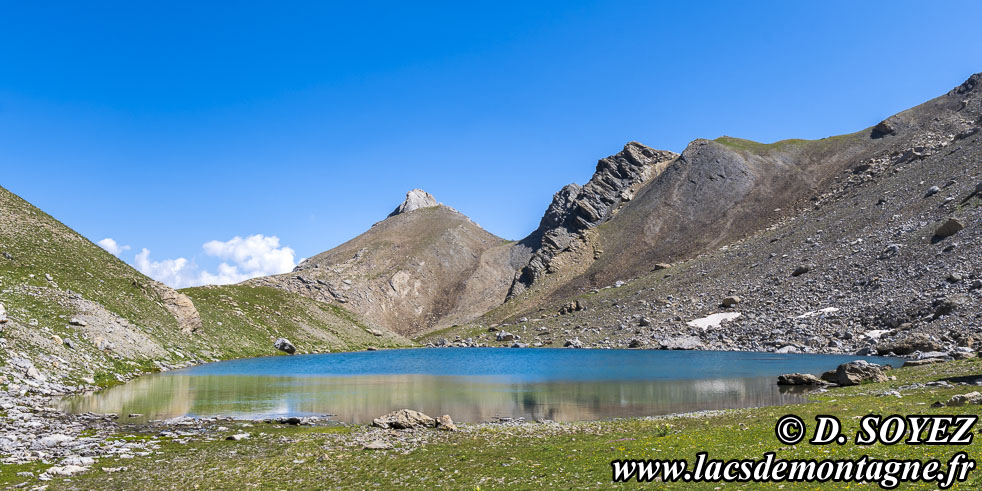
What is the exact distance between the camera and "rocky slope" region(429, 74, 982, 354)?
8830cm

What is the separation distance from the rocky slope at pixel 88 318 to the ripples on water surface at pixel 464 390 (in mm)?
Result: 4207

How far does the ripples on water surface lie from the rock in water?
26665mm

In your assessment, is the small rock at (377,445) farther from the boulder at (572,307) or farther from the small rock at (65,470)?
the boulder at (572,307)

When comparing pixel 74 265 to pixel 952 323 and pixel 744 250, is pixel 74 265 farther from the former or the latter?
pixel 744 250

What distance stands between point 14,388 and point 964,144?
611 feet

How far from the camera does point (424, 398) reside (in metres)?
46.1

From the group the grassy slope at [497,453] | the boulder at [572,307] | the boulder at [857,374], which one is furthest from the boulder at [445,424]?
the boulder at [572,307]

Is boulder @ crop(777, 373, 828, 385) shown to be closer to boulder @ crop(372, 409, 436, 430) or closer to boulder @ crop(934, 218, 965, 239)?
boulder @ crop(372, 409, 436, 430)

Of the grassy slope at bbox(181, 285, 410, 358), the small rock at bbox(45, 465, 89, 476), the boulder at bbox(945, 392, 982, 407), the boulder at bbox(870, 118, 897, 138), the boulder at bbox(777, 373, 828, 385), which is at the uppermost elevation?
the boulder at bbox(870, 118, 897, 138)

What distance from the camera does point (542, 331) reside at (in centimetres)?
14238

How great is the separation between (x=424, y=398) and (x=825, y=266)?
10353 centimetres

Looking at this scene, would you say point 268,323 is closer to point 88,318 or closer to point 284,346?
point 284,346

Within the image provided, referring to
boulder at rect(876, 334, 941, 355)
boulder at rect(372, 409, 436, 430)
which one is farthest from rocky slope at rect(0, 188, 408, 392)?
boulder at rect(876, 334, 941, 355)

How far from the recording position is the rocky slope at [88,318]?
46.1 meters
